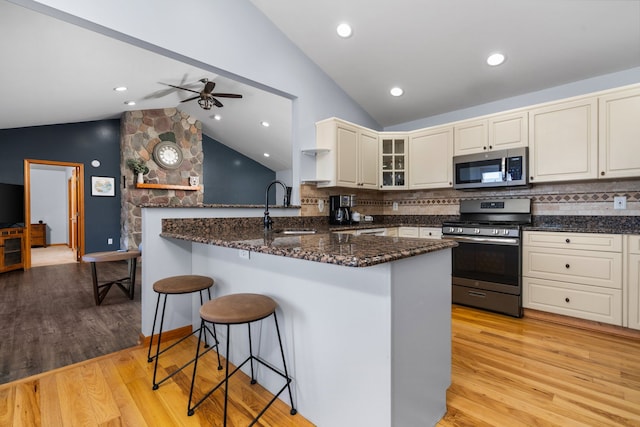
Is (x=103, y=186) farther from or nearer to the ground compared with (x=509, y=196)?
farther from the ground

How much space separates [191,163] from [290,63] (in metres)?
4.39

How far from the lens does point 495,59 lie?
2869mm

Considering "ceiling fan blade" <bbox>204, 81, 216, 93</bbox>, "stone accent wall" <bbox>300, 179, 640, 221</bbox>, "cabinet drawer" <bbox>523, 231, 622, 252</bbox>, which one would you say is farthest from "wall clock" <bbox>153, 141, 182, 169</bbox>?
"cabinet drawer" <bbox>523, 231, 622, 252</bbox>

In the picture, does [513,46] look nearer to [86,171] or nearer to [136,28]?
[136,28]

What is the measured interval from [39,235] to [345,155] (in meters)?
9.04

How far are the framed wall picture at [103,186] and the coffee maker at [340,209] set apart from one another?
5.04 m

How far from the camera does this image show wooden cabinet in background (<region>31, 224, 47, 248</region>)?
784 centimetres

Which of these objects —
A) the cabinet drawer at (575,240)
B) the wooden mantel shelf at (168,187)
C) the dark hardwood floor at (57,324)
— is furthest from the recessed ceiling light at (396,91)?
the wooden mantel shelf at (168,187)

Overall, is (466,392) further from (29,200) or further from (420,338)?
(29,200)

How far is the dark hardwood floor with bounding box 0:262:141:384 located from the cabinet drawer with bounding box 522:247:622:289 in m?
3.55

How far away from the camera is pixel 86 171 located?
5844 millimetres

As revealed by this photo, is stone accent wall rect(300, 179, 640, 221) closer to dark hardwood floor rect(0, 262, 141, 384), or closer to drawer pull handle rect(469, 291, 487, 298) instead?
drawer pull handle rect(469, 291, 487, 298)

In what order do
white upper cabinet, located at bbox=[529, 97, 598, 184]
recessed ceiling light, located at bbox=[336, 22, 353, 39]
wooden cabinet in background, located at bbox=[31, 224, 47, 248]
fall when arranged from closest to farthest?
white upper cabinet, located at bbox=[529, 97, 598, 184] → recessed ceiling light, located at bbox=[336, 22, 353, 39] → wooden cabinet in background, located at bbox=[31, 224, 47, 248]

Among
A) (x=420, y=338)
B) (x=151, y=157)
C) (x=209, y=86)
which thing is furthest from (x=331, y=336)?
(x=151, y=157)
